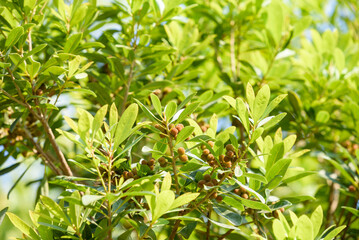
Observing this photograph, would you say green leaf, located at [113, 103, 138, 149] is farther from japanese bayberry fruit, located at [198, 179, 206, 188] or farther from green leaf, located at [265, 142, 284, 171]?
green leaf, located at [265, 142, 284, 171]

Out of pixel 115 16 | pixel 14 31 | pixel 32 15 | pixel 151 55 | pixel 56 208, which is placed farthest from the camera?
pixel 115 16

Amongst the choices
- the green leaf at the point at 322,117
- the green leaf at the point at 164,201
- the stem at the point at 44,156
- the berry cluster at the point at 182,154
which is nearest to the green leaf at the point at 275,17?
the green leaf at the point at 322,117

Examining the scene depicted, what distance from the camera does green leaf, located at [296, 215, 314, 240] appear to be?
1.14 metres

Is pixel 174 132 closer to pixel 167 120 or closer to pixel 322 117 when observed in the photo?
pixel 167 120

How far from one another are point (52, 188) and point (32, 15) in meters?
0.96

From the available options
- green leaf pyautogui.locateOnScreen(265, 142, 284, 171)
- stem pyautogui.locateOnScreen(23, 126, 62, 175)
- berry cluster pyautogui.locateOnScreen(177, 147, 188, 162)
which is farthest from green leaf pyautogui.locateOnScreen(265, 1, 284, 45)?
stem pyautogui.locateOnScreen(23, 126, 62, 175)

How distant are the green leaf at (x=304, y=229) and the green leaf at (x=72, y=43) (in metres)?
0.84

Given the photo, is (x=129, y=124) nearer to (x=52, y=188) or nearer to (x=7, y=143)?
(x=7, y=143)

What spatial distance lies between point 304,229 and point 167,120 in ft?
1.45

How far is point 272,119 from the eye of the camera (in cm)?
120

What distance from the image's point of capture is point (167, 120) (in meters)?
1.24

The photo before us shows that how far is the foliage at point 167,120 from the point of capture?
1176 millimetres

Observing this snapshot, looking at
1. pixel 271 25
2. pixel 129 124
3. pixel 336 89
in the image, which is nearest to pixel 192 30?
pixel 271 25

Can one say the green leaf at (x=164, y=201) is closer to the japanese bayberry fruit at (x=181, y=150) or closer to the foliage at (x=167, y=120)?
the foliage at (x=167, y=120)
